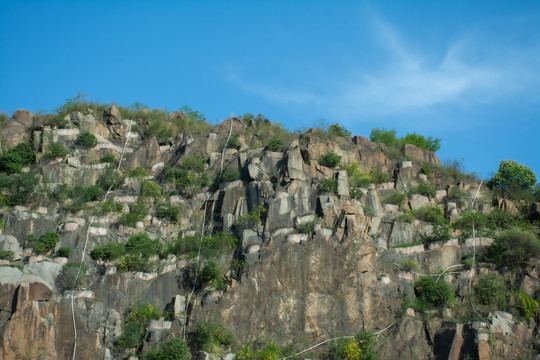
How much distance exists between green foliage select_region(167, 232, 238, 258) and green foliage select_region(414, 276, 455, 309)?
774 centimetres

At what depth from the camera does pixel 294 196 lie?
31219 mm

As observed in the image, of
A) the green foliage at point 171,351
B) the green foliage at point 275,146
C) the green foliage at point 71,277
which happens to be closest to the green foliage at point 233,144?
the green foliage at point 275,146

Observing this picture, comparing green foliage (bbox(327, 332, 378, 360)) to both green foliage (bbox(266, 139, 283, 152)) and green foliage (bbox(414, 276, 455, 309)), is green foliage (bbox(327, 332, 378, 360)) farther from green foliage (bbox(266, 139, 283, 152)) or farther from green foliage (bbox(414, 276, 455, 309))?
green foliage (bbox(266, 139, 283, 152))

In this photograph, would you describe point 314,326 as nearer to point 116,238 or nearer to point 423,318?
point 423,318

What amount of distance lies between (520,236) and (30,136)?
2532 cm

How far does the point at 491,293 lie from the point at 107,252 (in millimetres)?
15484

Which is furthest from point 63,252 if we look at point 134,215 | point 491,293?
point 491,293

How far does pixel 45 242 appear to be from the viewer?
29391 millimetres

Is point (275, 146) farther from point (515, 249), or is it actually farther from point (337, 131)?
point (515, 249)

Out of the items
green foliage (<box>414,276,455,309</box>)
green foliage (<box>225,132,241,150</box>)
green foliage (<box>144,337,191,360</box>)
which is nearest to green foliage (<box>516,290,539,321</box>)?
green foliage (<box>414,276,455,309</box>)

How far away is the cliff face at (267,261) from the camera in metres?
26.7

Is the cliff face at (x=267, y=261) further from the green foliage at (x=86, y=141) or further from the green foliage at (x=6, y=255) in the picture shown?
the green foliage at (x=86, y=141)

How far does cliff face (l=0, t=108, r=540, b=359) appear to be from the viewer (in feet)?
87.6

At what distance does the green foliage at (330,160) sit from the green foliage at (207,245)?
253 inches
